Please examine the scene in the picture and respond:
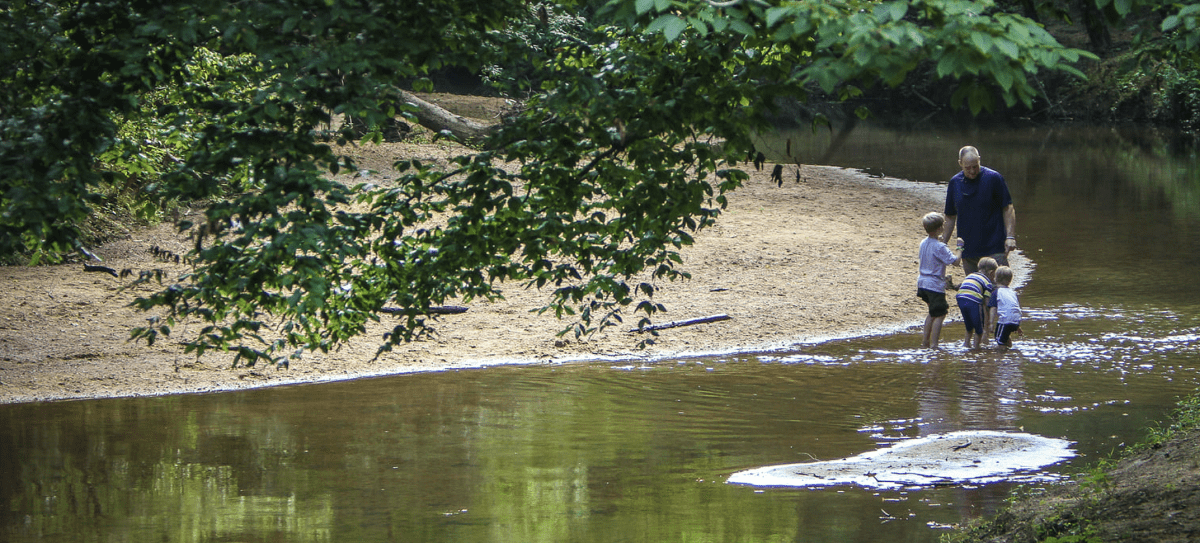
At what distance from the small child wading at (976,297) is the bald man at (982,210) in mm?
151

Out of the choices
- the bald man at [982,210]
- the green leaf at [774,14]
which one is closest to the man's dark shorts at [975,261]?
the bald man at [982,210]

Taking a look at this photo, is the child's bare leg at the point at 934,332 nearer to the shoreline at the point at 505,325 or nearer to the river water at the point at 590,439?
the river water at the point at 590,439

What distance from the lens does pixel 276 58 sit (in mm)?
3771

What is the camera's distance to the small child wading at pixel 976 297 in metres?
9.02

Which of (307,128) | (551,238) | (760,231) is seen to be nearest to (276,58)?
(307,128)

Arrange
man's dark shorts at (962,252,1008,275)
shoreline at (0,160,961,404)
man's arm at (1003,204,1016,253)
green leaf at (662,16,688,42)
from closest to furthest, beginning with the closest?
green leaf at (662,16,688,42)
shoreline at (0,160,961,404)
man's arm at (1003,204,1016,253)
man's dark shorts at (962,252,1008,275)

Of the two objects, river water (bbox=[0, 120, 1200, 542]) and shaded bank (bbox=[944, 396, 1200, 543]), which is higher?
shaded bank (bbox=[944, 396, 1200, 543])

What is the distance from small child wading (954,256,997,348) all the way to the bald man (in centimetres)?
15

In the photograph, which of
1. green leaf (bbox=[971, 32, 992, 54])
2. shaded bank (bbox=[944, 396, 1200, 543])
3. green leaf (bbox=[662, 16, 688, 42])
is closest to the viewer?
green leaf (bbox=[971, 32, 992, 54])

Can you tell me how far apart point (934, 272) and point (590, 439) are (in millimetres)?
3762

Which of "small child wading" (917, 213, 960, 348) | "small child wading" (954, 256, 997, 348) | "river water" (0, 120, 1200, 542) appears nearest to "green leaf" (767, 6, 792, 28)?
"river water" (0, 120, 1200, 542)

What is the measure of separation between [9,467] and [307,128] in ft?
13.8

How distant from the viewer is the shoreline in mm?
8891

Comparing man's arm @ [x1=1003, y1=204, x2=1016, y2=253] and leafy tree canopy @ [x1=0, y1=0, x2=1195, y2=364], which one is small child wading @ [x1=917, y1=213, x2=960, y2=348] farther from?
leafy tree canopy @ [x1=0, y1=0, x2=1195, y2=364]
